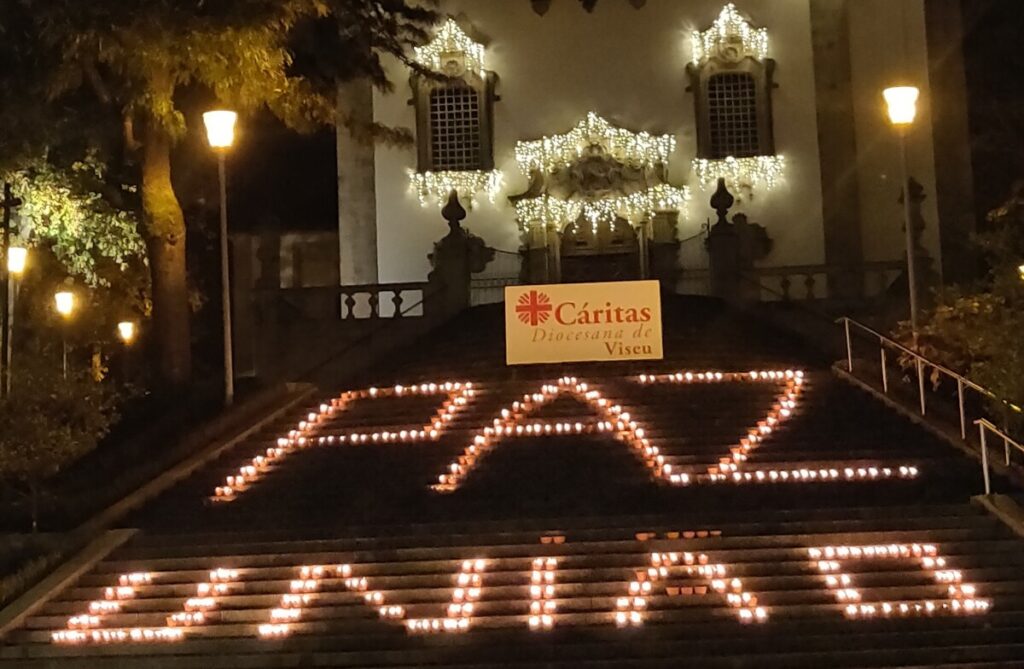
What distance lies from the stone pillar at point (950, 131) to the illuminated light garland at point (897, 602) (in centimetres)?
1554

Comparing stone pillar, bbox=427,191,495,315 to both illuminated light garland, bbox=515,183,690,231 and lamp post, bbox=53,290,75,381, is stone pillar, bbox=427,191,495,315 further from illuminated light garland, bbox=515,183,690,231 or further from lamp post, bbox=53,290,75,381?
lamp post, bbox=53,290,75,381

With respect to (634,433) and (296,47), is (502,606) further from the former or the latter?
(296,47)

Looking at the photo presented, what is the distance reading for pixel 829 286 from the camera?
1013 inches

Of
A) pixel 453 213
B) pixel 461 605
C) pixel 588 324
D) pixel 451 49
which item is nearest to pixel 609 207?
pixel 453 213

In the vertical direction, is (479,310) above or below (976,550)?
above

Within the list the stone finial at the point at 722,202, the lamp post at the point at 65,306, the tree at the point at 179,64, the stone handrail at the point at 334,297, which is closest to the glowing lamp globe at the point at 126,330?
the lamp post at the point at 65,306

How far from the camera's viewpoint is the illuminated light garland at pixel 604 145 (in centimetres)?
3003

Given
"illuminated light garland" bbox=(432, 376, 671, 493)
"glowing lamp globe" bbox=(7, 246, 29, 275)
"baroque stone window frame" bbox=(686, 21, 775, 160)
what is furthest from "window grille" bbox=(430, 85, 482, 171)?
"glowing lamp globe" bbox=(7, 246, 29, 275)

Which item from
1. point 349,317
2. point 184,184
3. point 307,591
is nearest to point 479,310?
point 349,317

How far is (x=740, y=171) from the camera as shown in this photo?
30156 millimetres

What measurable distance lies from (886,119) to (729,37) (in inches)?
154

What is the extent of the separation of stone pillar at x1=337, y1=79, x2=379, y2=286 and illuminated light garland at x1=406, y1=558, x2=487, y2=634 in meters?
19.0

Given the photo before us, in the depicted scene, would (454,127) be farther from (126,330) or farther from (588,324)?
(588,324)

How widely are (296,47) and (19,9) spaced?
4.23 meters
